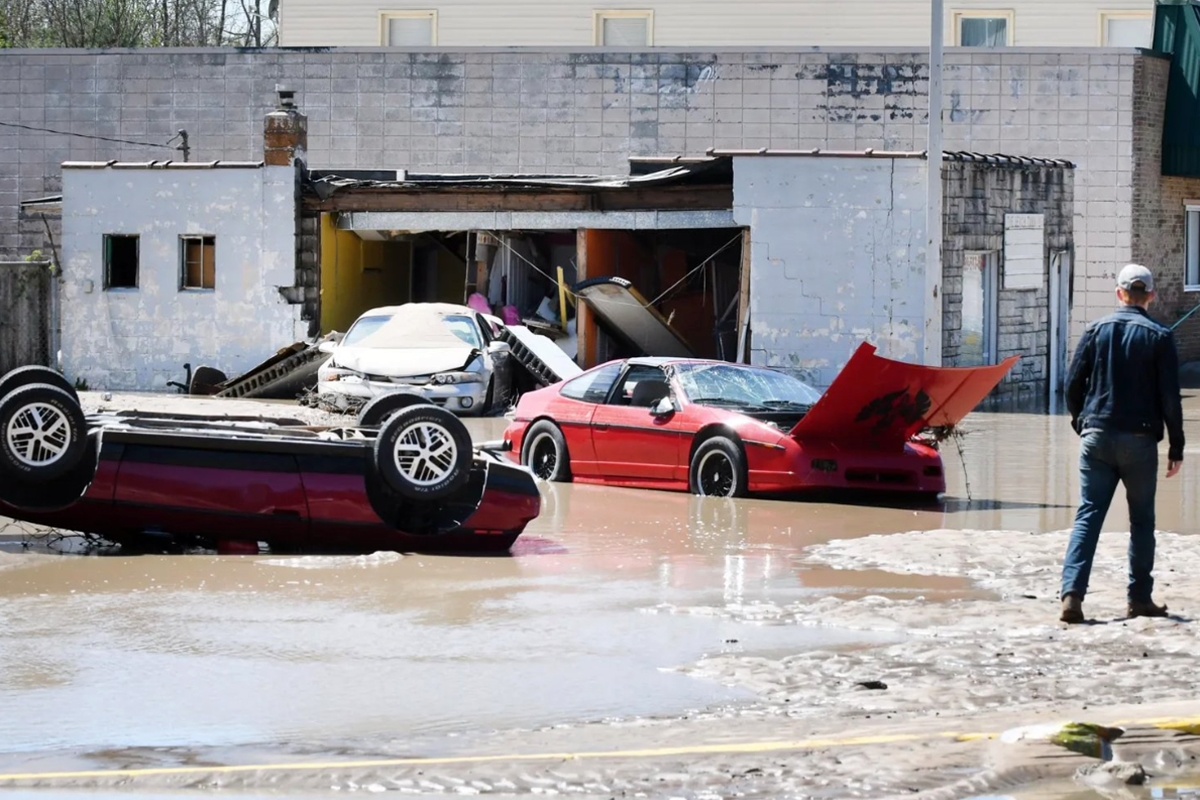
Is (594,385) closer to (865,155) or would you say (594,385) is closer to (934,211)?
(934,211)

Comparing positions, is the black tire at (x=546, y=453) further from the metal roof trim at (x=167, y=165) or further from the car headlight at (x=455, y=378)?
the metal roof trim at (x=167, y=165)

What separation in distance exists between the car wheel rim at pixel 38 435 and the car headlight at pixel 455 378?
450 inches

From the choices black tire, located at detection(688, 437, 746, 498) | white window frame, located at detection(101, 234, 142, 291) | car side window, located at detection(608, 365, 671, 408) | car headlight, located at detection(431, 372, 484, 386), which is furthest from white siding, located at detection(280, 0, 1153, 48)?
black tire, located at detection(688, 437, 746, 498)

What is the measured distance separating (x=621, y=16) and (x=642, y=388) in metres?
21.8

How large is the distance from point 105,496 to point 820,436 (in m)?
5.51

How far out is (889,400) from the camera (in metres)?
13.7

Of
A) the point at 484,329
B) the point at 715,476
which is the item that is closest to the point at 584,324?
the point at 484,329

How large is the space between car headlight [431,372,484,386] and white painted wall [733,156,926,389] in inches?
169

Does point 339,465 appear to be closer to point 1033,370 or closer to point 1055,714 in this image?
point 1055,714

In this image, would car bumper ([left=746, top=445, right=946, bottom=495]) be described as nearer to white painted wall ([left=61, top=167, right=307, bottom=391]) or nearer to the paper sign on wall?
the paper sign on wall

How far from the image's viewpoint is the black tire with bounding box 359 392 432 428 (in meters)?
12.3

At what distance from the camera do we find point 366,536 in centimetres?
1121

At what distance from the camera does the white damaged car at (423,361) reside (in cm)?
2214

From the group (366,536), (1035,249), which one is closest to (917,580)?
(366,536)
